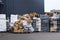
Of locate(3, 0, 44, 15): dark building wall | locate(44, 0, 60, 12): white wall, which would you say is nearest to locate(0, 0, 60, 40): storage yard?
locate(3, 0, 44, 15): dark building wall

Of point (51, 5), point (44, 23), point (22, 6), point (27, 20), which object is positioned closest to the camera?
point (27, 20)

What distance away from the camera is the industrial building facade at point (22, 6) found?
8.11m

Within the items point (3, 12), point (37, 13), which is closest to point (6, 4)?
point (3, 12)

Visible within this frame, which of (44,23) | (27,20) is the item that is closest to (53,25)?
(44,23)

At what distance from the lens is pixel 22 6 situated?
27.0ft

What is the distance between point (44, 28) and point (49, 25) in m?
0.27

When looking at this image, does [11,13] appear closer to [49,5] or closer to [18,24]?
[18,24]

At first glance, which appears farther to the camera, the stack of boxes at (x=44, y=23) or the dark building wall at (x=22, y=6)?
the dark building wall at (x=22, y=6)

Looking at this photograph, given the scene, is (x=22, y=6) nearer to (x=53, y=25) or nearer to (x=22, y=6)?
(x=22, y=6)

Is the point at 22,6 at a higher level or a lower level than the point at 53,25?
higher

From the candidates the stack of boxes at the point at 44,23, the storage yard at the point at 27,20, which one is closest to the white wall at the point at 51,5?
the storage yard at the point at 27,20

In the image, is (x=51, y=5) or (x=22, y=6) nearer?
(x=22, y=6)

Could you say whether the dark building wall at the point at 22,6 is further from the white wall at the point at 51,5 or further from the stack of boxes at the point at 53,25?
the stack of boxes at the point at 53,25

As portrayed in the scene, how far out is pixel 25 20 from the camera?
6.95 meters
